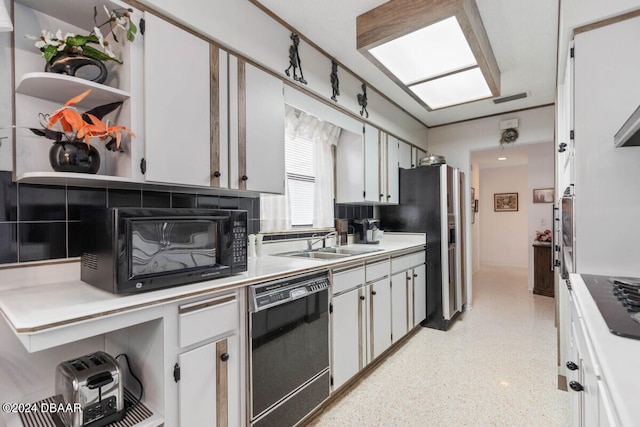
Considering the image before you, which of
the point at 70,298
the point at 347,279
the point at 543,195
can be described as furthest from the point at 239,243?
the point at 543,195

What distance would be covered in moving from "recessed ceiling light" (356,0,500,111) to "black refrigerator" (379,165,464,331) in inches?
43.9

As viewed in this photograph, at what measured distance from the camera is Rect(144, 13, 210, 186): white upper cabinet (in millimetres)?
1486

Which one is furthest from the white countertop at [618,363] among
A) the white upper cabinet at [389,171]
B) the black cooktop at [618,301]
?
the white upper cabinet at [389,171]

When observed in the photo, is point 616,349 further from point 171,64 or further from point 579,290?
point 171,64

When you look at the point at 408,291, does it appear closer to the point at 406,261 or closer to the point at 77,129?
the point at 406,261

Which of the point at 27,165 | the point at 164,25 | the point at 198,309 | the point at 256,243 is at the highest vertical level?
the point at 164,25

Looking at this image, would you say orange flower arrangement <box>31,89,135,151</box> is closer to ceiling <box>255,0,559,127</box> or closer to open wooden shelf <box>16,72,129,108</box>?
open wooden shelf <box>16,72,129,108</box>

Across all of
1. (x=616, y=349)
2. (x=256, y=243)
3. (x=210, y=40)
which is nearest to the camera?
(x=616, y=349)

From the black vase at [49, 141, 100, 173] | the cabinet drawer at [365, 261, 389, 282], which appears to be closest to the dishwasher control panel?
the cabinet drawer at [365, 261, 389, 282]

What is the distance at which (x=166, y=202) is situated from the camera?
1.83 metres

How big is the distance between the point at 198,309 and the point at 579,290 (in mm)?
1595

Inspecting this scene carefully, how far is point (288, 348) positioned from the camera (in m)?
1.76

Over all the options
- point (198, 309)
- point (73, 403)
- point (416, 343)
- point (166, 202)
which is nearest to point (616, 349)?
point (198, 309)

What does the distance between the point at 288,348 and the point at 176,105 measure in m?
1.42
